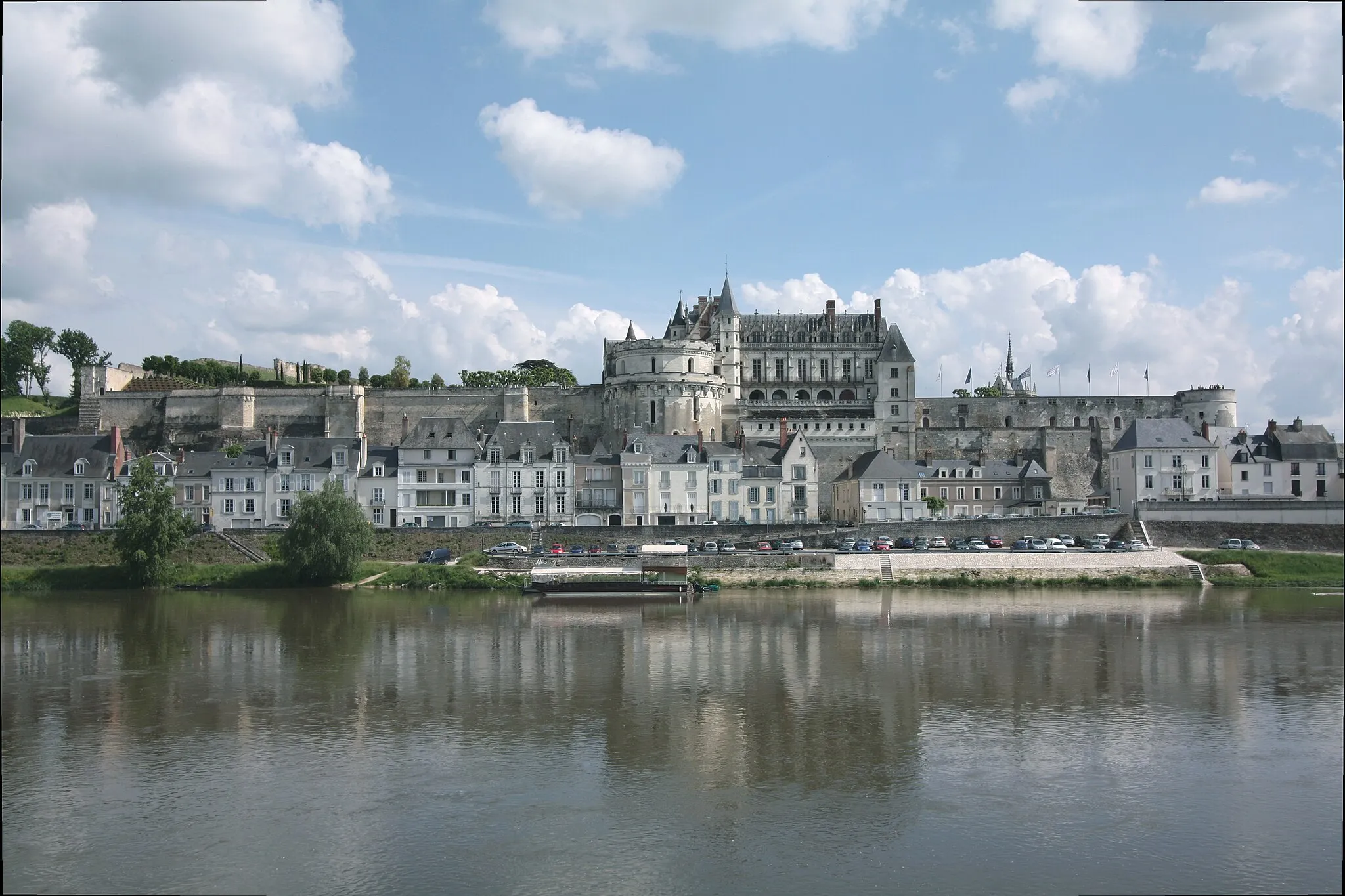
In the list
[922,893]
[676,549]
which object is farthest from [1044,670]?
[676,549]

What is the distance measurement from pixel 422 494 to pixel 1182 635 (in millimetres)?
25085

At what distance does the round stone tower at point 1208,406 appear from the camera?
51.5 m

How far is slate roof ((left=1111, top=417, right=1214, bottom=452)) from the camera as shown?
36000 millimetres

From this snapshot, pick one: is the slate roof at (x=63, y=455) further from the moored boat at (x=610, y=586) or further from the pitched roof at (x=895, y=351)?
the pitched roof at (x=895, y=351)

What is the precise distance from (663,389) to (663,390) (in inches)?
1.6

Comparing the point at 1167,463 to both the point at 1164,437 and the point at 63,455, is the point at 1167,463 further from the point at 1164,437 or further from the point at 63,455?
the point at 63,455

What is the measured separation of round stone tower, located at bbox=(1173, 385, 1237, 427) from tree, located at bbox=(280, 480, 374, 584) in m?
38.6

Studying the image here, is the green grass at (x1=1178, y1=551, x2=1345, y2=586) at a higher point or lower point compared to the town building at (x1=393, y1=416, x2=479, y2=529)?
lower

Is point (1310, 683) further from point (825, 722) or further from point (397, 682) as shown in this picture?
point (397, 682)

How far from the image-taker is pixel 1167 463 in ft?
119

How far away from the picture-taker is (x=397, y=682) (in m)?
17.4

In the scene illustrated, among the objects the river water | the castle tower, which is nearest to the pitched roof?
the castle tower

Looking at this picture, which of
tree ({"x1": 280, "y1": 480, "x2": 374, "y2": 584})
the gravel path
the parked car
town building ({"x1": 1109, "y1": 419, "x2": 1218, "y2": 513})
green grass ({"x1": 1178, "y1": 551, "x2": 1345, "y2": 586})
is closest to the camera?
green grass ({"x1": 1178, "y1": 551, "x2": 1345, "y2": 586})

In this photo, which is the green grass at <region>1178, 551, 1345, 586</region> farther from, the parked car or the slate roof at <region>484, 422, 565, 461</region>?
the parked car
